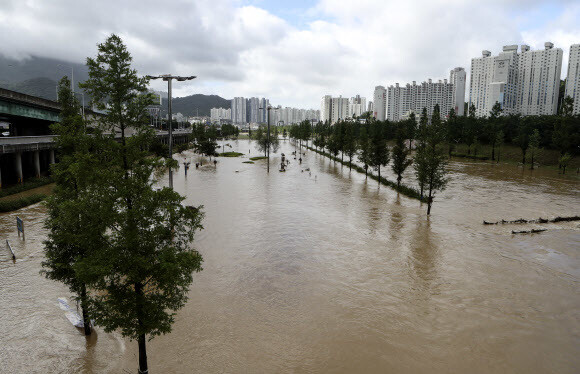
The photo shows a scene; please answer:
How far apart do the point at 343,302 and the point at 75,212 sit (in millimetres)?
12198

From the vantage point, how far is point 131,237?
9406mm

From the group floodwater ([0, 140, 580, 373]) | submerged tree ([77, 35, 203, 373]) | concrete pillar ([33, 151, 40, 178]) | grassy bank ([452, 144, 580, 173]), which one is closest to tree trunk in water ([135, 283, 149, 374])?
submerged tree ([77, 35, 203, 373])

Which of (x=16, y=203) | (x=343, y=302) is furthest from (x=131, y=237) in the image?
(x=16, y=203)

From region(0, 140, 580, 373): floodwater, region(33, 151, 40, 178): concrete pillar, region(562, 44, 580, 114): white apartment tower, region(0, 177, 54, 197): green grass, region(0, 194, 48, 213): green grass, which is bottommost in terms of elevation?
region(0, 140, 580, 373): floodwater

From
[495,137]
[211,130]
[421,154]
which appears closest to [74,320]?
[421,154]

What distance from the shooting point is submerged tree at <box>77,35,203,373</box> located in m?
9.34

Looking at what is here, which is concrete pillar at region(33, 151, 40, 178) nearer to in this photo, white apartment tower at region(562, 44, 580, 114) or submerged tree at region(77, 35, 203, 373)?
submerged tree at region(77, 35, 203, 373)

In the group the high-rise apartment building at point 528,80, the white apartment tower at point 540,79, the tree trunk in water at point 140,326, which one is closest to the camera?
the tree trunk in water at point 140,326

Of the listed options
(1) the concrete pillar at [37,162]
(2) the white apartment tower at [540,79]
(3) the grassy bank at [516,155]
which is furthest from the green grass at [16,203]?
(2) the white apartment tower at [540,79]

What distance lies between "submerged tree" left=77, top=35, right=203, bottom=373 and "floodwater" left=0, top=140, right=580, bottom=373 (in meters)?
3.42

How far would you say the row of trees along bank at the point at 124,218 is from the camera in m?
9.30

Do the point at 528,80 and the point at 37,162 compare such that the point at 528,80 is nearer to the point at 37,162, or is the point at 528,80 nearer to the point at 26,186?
the point at 37,162

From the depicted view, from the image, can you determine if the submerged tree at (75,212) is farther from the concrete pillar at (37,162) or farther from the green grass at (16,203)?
the concrete pillar at (37,162)

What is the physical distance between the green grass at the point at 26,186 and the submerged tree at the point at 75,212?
98.6 feet
